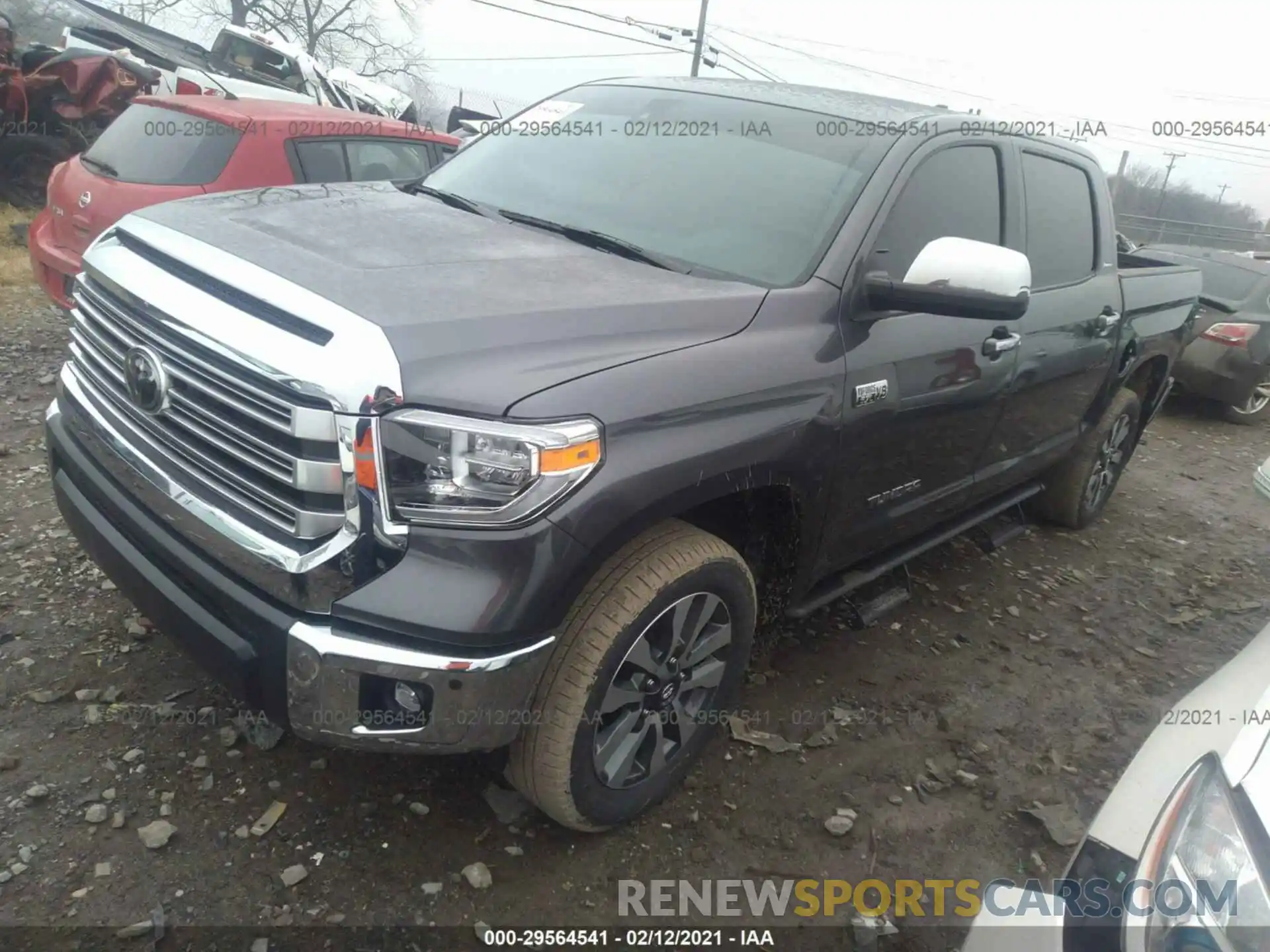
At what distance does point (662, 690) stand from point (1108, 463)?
12.2 ft

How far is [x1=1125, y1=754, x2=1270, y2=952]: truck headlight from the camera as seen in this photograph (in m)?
1.29

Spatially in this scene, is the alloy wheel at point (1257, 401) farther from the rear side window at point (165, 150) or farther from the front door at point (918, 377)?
the rear side window at point (165, 150)

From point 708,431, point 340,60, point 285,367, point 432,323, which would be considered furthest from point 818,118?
point 340,60

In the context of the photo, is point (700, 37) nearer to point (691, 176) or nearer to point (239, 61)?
point (239, 61)

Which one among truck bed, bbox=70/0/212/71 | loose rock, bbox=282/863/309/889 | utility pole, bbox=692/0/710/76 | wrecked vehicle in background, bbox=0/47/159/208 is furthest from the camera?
utility pole, bbox=692/0/710/76

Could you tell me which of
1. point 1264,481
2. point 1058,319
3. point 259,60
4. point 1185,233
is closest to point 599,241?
point 1058,319

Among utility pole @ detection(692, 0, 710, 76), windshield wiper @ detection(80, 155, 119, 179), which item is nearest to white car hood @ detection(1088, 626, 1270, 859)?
windshield wiper @ detection(80, 155, 119, 179)

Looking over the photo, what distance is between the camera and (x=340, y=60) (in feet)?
114

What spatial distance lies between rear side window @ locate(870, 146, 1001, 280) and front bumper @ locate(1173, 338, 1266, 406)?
5.77 m

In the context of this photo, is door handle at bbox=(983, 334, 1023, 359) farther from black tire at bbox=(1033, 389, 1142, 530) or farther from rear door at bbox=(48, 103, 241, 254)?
rear door at bbox=(48, 103, 241, 254)

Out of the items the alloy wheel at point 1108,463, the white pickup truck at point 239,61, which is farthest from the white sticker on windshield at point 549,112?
the white pickup truck at point 239,61

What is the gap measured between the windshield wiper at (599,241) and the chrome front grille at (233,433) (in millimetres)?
1137

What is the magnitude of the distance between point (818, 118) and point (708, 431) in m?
1.46

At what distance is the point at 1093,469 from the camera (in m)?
4.75
